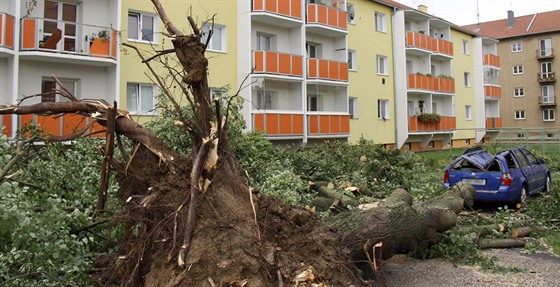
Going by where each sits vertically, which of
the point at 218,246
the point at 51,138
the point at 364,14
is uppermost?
the point at 364,14

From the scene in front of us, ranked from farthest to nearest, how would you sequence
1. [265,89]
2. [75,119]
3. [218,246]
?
[265,89]
[75,119]
[218,246]

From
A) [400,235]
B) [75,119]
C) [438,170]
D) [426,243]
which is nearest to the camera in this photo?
Answer: [400,235]

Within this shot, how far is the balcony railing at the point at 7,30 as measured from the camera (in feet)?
44.1

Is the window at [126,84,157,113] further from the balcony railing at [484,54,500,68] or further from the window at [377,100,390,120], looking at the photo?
the balcony railing at [484,54,500,68]

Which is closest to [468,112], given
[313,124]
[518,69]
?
[518,69]

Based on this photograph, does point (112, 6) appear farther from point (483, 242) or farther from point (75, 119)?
point (483, 242)

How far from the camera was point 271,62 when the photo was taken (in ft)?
67.0

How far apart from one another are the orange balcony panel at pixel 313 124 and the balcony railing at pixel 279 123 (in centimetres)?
63

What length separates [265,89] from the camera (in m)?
21.6

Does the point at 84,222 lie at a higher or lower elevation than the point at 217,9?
lower

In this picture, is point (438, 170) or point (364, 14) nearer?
point (438, 170)

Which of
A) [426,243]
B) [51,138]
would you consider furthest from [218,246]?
[426,243]

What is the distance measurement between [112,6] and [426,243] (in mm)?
13985

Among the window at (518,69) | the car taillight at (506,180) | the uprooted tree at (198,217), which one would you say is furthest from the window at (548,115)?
the uprooted tree at (198,217)
